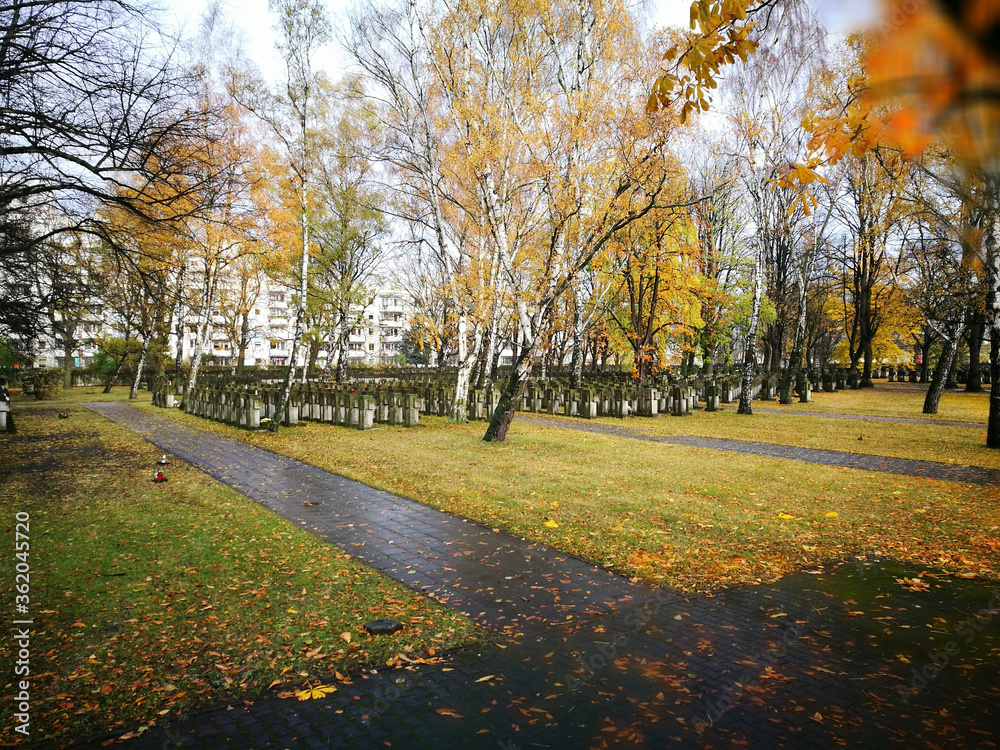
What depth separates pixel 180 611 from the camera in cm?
532

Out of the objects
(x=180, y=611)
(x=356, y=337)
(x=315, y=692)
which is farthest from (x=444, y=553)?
(x=356, y=337)

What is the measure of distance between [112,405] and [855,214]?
42074 mm

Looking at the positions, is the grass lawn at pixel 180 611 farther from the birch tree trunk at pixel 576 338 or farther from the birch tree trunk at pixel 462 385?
the birch tree trunk at pixel 576 338

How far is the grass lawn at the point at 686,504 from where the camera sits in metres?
7.08

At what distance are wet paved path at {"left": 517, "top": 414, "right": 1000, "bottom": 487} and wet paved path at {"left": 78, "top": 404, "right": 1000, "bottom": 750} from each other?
→ 22.2ft

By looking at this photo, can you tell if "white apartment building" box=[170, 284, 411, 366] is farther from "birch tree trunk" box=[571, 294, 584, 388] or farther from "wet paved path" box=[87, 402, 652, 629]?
"wet paved path" box=[87, 402, 652, 629]

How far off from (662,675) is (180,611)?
162 inches

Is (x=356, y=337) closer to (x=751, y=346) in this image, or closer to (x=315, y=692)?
(x=751, y=346)

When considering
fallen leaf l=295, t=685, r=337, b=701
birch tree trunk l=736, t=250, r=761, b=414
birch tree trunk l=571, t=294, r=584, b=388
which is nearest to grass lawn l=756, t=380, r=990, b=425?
birch tree trunk l=736, t=250, r=761, b=414

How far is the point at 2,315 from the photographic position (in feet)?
34.7

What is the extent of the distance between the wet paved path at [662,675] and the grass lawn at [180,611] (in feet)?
1.17

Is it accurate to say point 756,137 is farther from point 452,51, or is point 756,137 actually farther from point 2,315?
point 2,315

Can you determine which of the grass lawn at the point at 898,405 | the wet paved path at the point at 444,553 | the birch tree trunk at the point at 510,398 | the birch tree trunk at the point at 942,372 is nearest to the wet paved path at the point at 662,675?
the wet paved path at the point at 444,553

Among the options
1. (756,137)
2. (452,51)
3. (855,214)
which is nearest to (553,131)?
(452,51)
